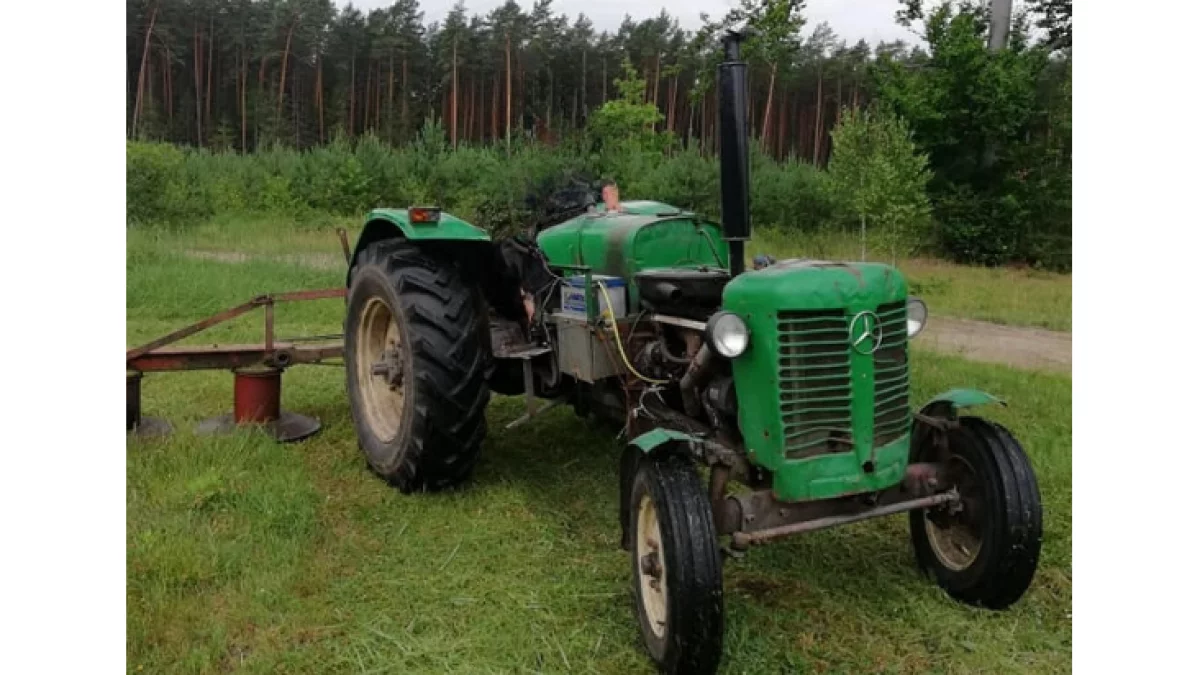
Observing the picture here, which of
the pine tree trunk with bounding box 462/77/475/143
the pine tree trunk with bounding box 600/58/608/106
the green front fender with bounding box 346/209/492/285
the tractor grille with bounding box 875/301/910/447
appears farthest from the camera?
the pine tree trunk with bounding box 462/77/475/143

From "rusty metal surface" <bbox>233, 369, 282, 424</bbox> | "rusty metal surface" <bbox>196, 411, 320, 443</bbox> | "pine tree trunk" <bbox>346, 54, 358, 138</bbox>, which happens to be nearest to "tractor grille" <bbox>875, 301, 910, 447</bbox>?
"rusty metal surface" <bbox>196, 411, 320, 443</bbox>

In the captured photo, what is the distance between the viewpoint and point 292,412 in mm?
5391

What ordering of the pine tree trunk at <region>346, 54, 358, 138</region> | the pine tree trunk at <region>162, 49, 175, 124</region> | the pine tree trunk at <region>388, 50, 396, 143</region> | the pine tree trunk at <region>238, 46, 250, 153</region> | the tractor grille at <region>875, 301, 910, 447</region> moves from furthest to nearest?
the pine tree trunk at <region>346, 54, 358, 138</region> < the pine tree trunk at <region>388, 50, 396, 143</region> < the pine tree trunk at <region>238, 46, 250, 153</region> < the pine tree trunk at <region>162, 49, 175, 124</region> < the tractor grille at <region>875, 301, 910, 447</region>

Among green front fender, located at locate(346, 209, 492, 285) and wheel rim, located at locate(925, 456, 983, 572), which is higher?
green front fender, located at locate(346, 209, 492, 285)

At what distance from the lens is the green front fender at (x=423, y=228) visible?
162 inches

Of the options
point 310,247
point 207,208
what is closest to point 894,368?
point 310,247

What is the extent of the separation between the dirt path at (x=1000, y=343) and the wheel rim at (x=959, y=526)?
4.62 metres

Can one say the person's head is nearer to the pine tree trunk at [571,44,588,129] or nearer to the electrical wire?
the electrical wire

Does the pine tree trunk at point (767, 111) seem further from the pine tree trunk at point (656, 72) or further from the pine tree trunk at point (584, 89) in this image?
the pine tree trunk at point (584, 89)

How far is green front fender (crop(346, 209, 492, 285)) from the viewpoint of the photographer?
412cm

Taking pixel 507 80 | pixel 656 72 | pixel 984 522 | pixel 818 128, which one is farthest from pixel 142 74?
pixel 984 522

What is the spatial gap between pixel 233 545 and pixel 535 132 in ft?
61.5

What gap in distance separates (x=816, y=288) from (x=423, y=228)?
7.05 feet

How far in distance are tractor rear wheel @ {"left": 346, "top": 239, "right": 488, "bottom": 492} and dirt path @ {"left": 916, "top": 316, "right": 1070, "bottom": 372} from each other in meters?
5.21
